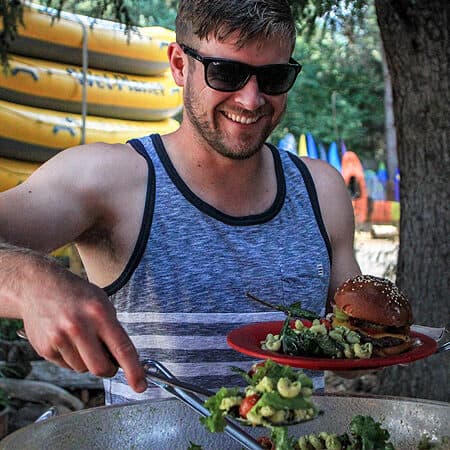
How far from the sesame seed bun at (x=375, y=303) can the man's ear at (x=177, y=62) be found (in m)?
0.81

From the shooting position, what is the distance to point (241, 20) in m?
2.17

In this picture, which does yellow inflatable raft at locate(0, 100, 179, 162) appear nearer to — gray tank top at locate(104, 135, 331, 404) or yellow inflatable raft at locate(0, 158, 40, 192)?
yellow inflatable raft at locate(0, 158, 40, 192)

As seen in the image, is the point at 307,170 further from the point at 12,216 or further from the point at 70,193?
the point at 12,216

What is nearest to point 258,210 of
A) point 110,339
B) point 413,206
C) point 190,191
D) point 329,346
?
point 190,191

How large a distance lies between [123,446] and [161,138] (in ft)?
3.29

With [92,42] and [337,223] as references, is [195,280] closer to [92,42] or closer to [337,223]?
[337,223]

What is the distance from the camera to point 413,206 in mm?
4109

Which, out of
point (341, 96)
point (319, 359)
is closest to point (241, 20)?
point (319, 359)

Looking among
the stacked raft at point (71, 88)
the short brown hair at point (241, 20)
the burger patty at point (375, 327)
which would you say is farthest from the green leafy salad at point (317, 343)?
the stacked raft at point (71, 88)

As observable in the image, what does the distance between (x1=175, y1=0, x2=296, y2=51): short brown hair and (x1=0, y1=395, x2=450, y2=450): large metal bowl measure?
0.97 m

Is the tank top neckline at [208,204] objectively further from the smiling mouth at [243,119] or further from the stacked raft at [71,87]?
the stacked raft at [71,87]

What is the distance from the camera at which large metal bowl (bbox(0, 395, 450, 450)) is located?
1769mm

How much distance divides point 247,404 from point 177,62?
1316 millimetres

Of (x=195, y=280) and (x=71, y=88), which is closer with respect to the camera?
(x=195, y=280)
